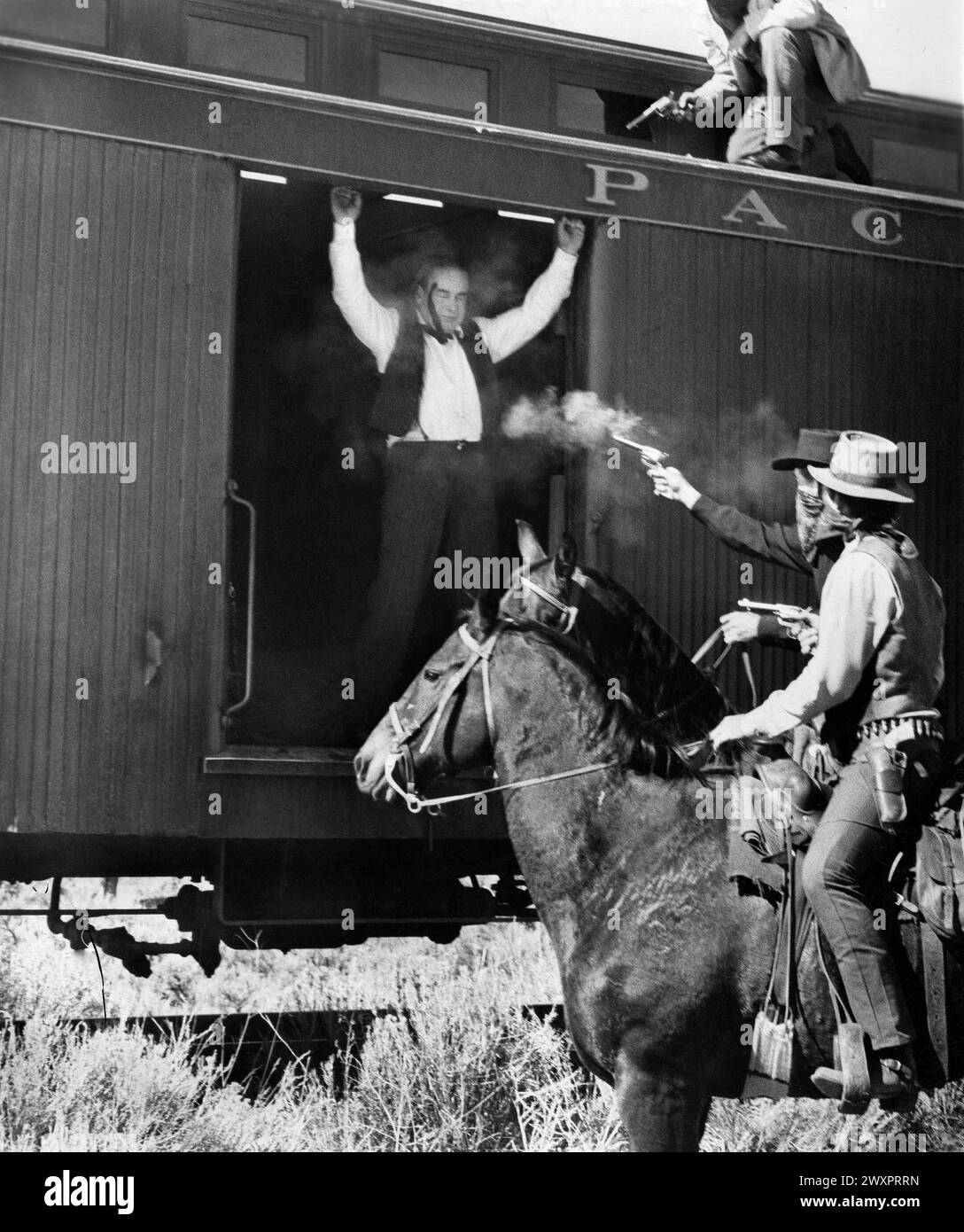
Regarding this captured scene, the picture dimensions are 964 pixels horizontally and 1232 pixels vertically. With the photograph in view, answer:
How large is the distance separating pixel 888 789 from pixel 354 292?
233 cm

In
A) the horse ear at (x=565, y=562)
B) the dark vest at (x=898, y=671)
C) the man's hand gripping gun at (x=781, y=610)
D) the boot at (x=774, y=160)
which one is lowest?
the dark vest at (x=898, y=671)

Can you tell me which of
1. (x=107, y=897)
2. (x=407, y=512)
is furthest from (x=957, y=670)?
(x=107, y=897)

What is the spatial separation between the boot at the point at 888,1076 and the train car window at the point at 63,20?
13.0 ft

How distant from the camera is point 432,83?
5.46m

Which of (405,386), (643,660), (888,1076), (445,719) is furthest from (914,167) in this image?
(888,1076)

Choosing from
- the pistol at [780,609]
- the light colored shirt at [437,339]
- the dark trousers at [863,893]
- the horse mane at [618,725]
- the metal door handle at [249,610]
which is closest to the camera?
the dark trousers at [863,893]

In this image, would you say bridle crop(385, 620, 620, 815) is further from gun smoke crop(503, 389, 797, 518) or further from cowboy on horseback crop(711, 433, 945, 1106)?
gun smoke crop(503, 389, 797, 518)

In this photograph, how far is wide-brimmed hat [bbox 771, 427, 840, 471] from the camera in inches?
209

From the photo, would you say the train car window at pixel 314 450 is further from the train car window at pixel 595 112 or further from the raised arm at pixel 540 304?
the train car window at pixel 595 112

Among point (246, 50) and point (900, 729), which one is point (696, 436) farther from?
point (246, 50)

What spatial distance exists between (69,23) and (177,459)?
150 cm

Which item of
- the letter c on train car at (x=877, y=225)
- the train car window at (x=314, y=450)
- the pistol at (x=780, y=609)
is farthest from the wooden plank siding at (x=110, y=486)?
the letter c on train car at (x=877, y=225)

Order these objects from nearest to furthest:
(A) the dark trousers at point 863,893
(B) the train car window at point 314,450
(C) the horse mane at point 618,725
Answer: (A) the dark trousers at point 863,893 < (C) the horse mane at point 618,725 < (B) the train car window at point 314,450

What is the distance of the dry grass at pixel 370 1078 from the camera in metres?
4.83
